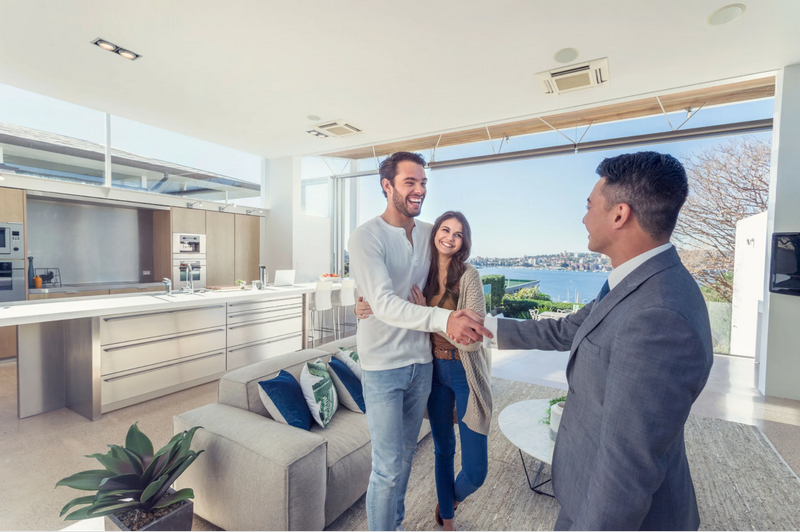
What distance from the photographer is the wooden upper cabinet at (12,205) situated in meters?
4.18

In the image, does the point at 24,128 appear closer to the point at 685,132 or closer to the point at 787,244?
the point at 685,132

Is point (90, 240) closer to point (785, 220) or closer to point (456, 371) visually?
point (456, 371)

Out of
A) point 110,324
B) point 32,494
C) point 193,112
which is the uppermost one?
point 193,112

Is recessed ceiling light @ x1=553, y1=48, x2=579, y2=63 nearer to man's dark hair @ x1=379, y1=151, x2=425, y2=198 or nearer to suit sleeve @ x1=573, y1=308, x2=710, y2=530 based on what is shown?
man's dark hair @ x1=379, y1=151, x2=425, y2=198

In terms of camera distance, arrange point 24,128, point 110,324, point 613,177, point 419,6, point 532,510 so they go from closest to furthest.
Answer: point 613,177 < point 532,510 < point 419,6 < point 110,324 < point 24,128

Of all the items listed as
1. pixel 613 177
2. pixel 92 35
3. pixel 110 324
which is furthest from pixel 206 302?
pixel 613 177

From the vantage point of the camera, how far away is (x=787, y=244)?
3521 millimetres

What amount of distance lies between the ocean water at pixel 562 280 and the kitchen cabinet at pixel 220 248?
14.1ft

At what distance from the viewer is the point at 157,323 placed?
3.41 m

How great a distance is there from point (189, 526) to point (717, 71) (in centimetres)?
529

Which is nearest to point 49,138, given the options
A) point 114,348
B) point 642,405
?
point 114,348

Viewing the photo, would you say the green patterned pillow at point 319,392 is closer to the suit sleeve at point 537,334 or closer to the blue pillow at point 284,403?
the blue pillow at point 284,403

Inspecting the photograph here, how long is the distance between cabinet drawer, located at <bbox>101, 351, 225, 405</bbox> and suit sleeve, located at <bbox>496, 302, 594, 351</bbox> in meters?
3.41

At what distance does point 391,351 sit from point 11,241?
534 centimetres
